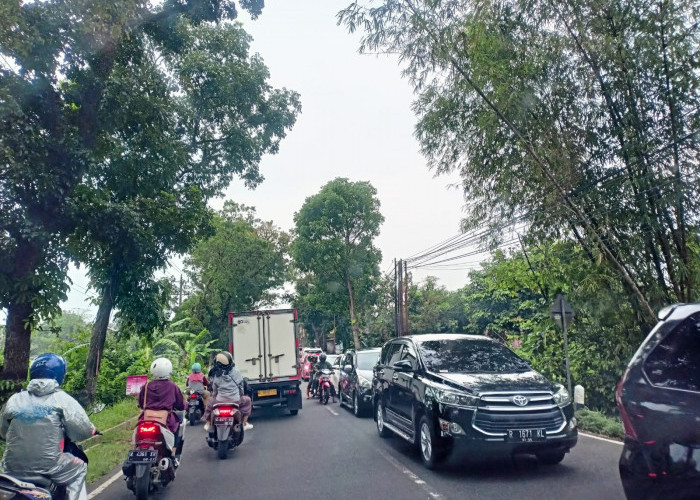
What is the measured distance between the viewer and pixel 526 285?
719 inches

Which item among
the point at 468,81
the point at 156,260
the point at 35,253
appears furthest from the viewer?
the point at 156,260

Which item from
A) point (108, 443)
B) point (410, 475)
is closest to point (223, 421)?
point (108, 443)

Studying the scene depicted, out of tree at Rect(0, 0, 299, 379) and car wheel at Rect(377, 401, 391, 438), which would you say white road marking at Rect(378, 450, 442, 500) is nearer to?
car wheel at Rect(377, 401, 391, 438)

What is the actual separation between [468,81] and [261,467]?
7.32 m

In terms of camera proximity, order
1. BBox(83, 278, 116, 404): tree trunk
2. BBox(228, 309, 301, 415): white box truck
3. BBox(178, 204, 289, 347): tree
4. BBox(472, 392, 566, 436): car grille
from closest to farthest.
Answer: BBox(472, 392, 566, 436): car grille, BBox(83, 278, 116, 404): tree trunk, BBox(228, 309, 301, 415): white box truck, BBox(178, 204, 289, 347): tree

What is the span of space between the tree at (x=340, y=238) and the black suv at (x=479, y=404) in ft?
107

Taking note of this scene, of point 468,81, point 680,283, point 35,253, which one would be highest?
point 468,81

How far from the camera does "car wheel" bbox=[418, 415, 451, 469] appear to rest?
24.9 feet

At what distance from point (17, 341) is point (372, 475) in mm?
6608

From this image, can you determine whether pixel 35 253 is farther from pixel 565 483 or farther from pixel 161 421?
pixel 565 483

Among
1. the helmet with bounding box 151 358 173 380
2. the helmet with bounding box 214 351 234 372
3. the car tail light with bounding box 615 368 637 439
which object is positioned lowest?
the car tail light with bounding box 615 368 637 439

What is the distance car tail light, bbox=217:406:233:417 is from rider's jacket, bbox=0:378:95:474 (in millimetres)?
5550

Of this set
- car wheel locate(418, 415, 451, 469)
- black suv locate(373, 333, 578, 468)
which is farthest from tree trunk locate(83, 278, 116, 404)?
car wheel locate(418, 415, 451, 469)

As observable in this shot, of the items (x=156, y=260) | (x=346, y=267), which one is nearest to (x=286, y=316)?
(x=156, y=260)
